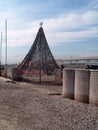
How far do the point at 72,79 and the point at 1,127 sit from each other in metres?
8.68

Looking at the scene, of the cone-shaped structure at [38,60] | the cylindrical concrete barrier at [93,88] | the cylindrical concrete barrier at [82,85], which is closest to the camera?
the cylindrical concrete barrier at [93,88]

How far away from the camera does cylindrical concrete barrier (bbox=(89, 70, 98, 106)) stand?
15.8 m

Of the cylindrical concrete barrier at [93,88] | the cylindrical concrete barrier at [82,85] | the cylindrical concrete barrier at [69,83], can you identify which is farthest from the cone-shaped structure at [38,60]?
the cylindrical concrete barrier at [93,88]

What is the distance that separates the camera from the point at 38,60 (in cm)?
4116

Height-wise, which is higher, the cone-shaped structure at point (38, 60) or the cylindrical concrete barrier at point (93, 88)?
the cone-shaped structure at point (38, 60)

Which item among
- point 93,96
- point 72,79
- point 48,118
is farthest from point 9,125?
point 72,79

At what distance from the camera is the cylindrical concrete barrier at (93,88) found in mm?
15805

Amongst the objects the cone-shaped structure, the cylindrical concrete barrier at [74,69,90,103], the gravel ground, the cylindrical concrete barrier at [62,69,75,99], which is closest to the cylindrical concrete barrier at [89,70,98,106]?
the gravel ground

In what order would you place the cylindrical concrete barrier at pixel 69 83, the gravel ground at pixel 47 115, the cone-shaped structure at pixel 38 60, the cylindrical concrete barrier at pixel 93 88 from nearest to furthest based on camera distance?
the gravel ground at pixel 47 115, the cylindrical concrete barrier at pixel 93 88, the cylindrical concrete barrier at pixel 69 83, the cone-shaped structure at pixel 38 60

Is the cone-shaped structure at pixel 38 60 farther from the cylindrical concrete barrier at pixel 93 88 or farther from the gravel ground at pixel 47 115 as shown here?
the cylindrical concrete barrier at pixel 93 88

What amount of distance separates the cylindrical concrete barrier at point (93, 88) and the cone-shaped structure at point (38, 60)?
75.3 ft

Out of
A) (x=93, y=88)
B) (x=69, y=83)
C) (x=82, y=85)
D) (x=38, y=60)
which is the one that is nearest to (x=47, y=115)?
(x=93, y=88)

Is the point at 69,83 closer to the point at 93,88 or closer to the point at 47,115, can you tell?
the point at 93,88

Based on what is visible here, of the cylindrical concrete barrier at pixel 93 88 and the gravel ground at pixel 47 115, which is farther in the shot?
the cylindrical concrete barrier at pixel 93 88
